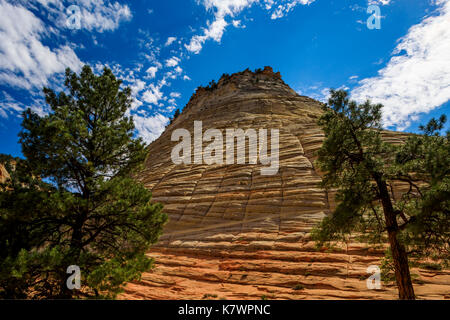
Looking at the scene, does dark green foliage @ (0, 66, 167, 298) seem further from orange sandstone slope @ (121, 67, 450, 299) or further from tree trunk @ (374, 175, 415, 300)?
tree trunk @ (374, 175, 415, 300)

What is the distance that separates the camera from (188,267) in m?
14.4

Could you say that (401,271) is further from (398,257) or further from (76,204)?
(76,204)

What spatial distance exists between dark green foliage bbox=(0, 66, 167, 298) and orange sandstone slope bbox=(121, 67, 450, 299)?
4.32 metres

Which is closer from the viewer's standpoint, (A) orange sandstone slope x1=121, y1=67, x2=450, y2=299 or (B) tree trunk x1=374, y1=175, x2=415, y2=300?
(B) tree trunk x1=374, y1=175, x2=415, y2=300

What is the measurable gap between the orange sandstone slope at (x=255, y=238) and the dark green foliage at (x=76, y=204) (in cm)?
432

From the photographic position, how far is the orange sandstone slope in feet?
35.6

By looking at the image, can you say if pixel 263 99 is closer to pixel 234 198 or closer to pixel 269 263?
pixel 234 198

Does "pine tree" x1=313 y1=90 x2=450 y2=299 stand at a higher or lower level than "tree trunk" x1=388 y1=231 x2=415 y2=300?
higher

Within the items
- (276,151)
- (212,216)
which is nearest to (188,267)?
(212,216)

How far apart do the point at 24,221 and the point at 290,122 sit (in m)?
26.7

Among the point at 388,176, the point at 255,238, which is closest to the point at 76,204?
the point at 388,176

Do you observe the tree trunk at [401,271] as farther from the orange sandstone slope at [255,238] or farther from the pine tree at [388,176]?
the orange sandstone slope at [255,238]

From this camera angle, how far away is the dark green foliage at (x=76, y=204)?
270 inches

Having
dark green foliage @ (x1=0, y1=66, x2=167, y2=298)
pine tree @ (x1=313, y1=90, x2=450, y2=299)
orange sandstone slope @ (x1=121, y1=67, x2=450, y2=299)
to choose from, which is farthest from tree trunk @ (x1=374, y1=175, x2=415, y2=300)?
dark green foliage @ (x1=0, y1=66, x2=167, y2=298)
